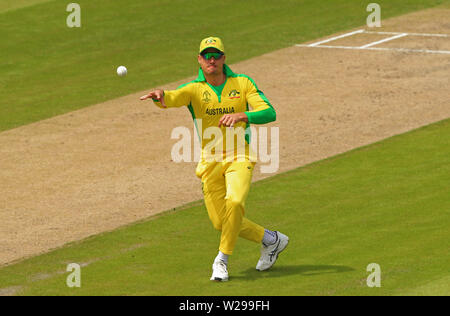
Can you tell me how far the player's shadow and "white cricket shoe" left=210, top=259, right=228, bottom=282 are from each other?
0.27 meters

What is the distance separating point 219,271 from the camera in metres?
12.3

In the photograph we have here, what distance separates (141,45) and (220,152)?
1515cm

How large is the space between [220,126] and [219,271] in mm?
1699

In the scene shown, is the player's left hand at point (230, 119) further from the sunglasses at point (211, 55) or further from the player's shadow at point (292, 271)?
the player's shadow at point (292, 271)

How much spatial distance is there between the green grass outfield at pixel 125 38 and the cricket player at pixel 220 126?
9621 mm

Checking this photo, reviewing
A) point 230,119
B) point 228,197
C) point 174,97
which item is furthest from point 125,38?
point 230,119

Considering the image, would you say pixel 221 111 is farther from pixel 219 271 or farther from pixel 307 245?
pixel 307 245

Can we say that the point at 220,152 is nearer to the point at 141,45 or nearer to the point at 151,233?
the point at 151,233

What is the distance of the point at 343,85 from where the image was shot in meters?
23.3

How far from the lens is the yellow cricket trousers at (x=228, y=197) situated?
40.4 feet

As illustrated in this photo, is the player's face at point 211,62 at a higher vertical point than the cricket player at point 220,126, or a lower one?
higher

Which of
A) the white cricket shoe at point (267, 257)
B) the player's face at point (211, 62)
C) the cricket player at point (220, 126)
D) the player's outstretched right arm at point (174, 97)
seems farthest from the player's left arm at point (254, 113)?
the white cricket shoe at point (267, 257)

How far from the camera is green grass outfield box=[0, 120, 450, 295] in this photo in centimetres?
1208
